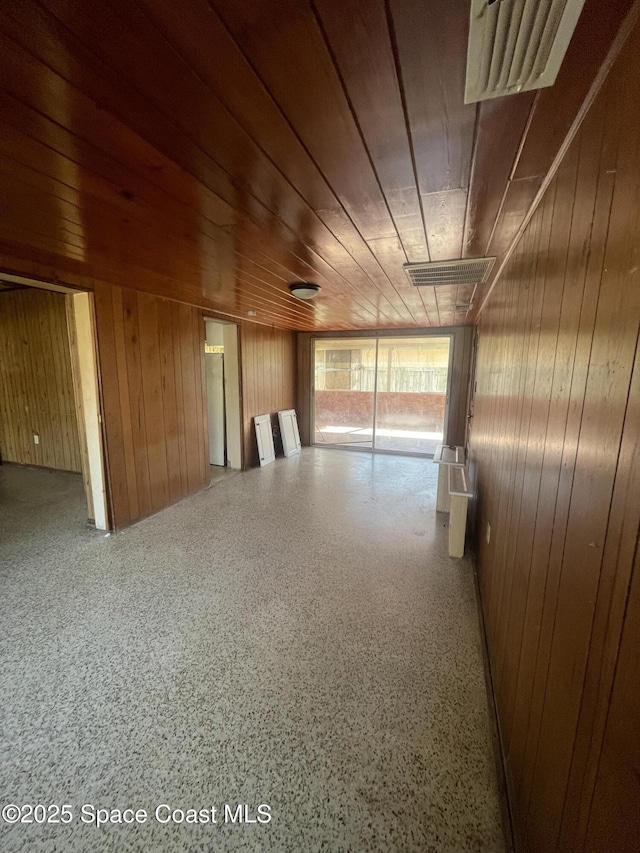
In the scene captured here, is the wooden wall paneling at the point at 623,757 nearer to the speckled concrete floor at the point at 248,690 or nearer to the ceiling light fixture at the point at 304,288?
the speckled concrete floor at the point at 248,690

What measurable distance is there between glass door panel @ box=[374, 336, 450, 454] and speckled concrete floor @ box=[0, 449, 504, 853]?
3.64 meters

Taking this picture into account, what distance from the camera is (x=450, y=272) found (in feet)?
8.09

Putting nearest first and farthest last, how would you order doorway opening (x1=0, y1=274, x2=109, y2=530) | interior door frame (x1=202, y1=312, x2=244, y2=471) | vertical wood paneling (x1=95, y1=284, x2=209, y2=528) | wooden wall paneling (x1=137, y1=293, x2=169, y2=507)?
1. vertical wood paneling (x1=95, y1=284, x2=209, y2=528)
2. wooden wall paneling (x1=137, y1=293, x2=169, y2=507)
3. doorway opening (x1=0, y1=274, x2=109, y2=530)
4. interior door frame (x1=202, y1=312, x2=244, y2=471)

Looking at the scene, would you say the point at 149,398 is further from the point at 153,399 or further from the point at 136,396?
the point at 136,396

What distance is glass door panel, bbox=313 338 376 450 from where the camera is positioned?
6.45 m

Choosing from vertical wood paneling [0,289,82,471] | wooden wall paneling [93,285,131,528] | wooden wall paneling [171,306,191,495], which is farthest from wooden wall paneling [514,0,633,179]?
vertical wood paneling [0,289,82,471]

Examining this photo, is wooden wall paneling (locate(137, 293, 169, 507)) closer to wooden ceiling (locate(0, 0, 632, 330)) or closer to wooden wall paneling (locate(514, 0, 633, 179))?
wooden ceiling (locate(0, 0, 632, 330))

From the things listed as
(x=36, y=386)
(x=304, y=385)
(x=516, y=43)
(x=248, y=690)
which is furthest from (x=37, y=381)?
(x=516, y=43)

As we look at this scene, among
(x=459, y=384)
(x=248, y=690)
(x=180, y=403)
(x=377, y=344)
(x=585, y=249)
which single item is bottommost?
(x=248, y=690)

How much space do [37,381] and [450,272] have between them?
210 inches

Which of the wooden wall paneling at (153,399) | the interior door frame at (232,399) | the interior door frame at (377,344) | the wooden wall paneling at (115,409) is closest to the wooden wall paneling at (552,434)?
the wooden wall paneling at (115,409)

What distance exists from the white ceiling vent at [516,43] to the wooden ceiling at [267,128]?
0.15ft

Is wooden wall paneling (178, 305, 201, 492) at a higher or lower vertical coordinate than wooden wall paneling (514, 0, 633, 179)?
lower

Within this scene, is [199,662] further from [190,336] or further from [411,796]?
[190,336]
